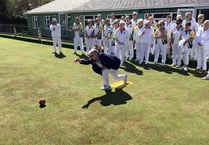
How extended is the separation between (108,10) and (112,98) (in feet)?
52.8

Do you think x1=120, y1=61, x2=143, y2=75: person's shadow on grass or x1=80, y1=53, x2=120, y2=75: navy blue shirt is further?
x1=120, y1=61, x2=143, y2=75: person's shadow on grass

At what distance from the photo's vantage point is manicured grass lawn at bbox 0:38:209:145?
4723 mm

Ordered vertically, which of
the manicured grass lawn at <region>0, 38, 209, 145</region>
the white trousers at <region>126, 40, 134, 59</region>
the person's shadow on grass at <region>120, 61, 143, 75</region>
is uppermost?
the white trousers at <region>126, 40, 134, 59</region>

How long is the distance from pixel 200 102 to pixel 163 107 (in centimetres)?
109

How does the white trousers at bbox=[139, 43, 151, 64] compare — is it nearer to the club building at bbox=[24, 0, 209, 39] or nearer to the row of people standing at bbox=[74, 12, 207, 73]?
the row of people standing at bbox=[74, 12, 207, 73]

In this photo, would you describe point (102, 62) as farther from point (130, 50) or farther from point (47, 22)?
point (47, 22)

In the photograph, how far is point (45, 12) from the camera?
29.1 metres

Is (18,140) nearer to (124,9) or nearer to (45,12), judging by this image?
(124,9)

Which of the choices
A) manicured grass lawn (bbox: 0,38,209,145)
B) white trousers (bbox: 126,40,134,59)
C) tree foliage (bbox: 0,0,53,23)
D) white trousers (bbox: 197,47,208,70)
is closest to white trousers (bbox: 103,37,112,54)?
white trousers (bbox: 126,40,134,59)

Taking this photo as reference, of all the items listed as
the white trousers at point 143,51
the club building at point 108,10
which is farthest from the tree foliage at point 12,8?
the white trousers at point 143,51

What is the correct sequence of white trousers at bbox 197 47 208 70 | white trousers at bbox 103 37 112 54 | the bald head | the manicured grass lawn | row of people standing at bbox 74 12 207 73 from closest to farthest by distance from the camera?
the manicured grass lawn < the bald head < white trousers at bbox 197 47 208 70 < row of people standing at bbox 74 12 207 73 < white trousers at bbox 103 37 112 54

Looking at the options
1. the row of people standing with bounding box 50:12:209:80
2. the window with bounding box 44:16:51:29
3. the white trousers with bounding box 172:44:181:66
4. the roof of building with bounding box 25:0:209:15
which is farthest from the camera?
the window with bounding box 44:16:51:29

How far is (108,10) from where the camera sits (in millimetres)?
21562

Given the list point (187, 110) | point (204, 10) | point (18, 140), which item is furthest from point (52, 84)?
point (204, 10)
